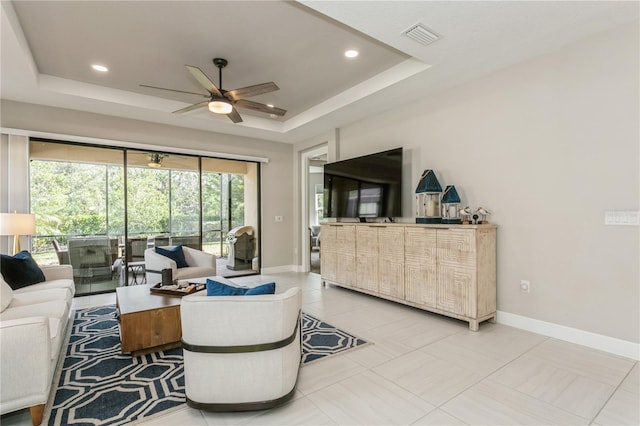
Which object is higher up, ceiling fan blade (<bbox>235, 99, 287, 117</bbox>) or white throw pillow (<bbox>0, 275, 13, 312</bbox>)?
ceiling fan blade (<bbox>235, 99, 287, 117</bbox>)

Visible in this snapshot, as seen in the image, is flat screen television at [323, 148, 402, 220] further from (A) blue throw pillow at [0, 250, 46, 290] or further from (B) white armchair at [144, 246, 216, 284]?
(A) blue throw pillow at [0, 250, 46, 290]

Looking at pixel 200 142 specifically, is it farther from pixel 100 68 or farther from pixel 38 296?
pixel 38 296

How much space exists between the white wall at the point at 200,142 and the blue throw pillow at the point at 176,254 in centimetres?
191

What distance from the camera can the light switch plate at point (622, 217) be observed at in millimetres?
2566

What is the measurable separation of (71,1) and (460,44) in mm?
3332

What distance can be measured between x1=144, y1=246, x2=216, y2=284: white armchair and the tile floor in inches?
90.7

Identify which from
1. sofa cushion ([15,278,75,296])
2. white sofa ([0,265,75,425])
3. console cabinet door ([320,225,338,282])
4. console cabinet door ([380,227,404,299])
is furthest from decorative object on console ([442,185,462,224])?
sofa cushion ([15,278,75,296])

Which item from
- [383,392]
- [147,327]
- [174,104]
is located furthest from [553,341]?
[174,104]

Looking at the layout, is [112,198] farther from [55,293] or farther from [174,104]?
[55,293]

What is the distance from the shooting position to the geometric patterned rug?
6.32 ft

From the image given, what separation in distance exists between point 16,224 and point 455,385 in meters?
4.95

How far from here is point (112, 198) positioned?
16.4 ft

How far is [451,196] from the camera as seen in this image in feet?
11.9

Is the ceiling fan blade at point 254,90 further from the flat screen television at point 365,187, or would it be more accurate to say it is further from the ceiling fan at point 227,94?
the flat screen television at point 365,187
